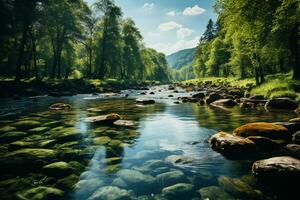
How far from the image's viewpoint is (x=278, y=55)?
3114 cm

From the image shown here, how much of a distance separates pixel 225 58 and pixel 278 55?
157 ft

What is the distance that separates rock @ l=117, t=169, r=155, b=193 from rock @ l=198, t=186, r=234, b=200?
4.12 ft

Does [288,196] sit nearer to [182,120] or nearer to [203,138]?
[203,138]

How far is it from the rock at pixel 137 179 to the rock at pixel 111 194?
15.6 inches

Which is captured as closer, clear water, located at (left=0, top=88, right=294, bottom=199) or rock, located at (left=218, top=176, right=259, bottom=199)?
rock, located at (left=218, top=176, right=259, bottom=199)

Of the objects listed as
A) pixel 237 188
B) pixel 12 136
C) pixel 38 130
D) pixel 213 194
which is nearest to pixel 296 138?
pixel 237 188

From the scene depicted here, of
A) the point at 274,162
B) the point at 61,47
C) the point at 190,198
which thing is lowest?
the point at 190,198

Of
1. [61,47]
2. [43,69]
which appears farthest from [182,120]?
[43,69]

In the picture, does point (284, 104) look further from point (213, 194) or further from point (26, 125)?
point (26, 125)

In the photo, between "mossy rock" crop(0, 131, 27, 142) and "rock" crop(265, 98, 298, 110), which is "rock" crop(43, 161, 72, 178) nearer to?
"mossy rock" crop(0, 131, 27, 142)

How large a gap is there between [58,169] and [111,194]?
7.12ft

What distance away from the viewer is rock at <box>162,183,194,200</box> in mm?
6016

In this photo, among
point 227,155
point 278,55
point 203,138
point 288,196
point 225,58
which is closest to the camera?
point 288,196

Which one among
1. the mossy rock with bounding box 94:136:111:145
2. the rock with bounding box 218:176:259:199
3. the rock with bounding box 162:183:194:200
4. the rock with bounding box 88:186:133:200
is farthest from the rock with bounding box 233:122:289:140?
the rock with bounding box 88:186:133:200
